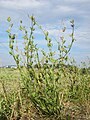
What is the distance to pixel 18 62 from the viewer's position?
5.22 meters

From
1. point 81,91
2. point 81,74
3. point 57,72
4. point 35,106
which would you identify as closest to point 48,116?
point 35,106

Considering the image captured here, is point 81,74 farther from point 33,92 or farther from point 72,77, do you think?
point 33,92

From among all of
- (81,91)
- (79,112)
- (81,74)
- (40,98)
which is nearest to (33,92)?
(40,98)

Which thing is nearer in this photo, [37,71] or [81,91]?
[37,71]

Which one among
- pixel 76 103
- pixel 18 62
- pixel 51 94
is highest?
pixel 18 62

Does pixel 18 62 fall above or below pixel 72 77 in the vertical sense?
above

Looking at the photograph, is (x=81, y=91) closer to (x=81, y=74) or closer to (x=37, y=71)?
(x=81, y=74)

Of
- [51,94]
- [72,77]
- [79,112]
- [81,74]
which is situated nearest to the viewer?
[51,94]

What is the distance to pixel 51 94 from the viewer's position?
16.8ft

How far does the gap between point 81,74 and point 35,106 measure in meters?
1.92

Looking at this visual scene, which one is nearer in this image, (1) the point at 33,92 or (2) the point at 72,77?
(1) the point at 33,92

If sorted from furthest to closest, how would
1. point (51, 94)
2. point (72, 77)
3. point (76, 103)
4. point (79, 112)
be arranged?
1. point (72, 77)
2. point (76, 103)
3. point (79, 112)
4. point (51, 94)

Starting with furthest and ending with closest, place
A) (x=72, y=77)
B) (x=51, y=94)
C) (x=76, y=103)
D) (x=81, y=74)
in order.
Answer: (x=81, y=74)
(x=72, y=77)
(x=76, y=103)
(x=51, y=94)

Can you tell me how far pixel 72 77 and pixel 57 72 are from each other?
1.20m
